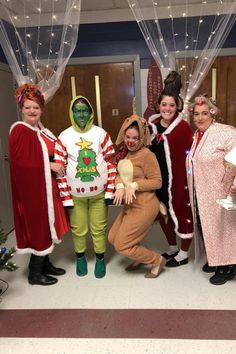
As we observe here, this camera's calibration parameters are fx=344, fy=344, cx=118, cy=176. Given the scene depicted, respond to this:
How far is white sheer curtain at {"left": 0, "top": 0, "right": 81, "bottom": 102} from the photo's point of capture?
2406 millimetres

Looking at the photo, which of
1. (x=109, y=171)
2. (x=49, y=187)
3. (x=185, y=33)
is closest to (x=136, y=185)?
(x=109, y=171)

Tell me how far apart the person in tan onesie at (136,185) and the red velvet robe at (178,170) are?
0.15 m

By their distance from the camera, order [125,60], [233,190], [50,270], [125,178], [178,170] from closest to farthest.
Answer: [233,190] → [125,178] → [178,170] → [50,270] → [125,60]

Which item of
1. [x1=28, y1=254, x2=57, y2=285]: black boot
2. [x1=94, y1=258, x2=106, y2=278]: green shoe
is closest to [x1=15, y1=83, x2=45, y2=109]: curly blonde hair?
[x1=28, y1=254, x2=57, y2=285]: black boot

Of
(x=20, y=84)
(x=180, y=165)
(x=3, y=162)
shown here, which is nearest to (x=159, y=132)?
(x=180, y=165)

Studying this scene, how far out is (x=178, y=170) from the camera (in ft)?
7.83

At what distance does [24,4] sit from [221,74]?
2676 millimetres

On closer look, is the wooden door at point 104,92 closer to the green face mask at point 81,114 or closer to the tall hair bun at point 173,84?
the tall hair bun at point 173,84

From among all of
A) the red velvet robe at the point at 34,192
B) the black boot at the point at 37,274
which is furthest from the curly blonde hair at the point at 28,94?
the black boot at the point at 37,274

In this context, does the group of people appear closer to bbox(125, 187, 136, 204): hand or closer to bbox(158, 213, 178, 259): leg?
bbox(125, 187, 136, 204): hand

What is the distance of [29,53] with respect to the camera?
244cm

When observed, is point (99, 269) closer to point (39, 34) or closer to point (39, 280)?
point (39, 280)

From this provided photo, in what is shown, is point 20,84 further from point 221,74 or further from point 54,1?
point 221,74

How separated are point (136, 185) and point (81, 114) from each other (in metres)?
0.58
